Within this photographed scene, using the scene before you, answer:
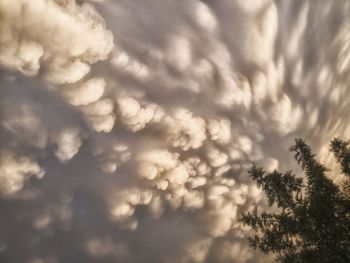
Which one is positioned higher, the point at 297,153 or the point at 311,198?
the point at 297,153

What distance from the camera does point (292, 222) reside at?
10750mm

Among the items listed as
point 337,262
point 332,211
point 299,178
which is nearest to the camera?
point 337,262

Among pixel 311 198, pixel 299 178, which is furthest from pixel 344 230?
pixel 299 178

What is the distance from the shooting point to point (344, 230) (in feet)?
34.2

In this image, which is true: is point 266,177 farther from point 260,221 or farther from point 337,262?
point 337,262

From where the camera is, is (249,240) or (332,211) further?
(249,240)

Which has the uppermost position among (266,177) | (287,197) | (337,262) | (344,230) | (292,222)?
(266,177)

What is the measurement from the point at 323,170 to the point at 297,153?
3.37 ft

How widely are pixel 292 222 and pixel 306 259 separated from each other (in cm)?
125

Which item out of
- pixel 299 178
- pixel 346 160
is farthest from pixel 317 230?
pixel 346 160

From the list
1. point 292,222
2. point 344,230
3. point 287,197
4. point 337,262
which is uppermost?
point 287,197

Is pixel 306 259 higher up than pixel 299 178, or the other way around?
pixel 299 178

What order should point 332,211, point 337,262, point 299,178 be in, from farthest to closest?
point 299,178, point 332,211, point 337,262

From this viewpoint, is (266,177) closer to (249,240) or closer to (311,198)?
(311,198)
